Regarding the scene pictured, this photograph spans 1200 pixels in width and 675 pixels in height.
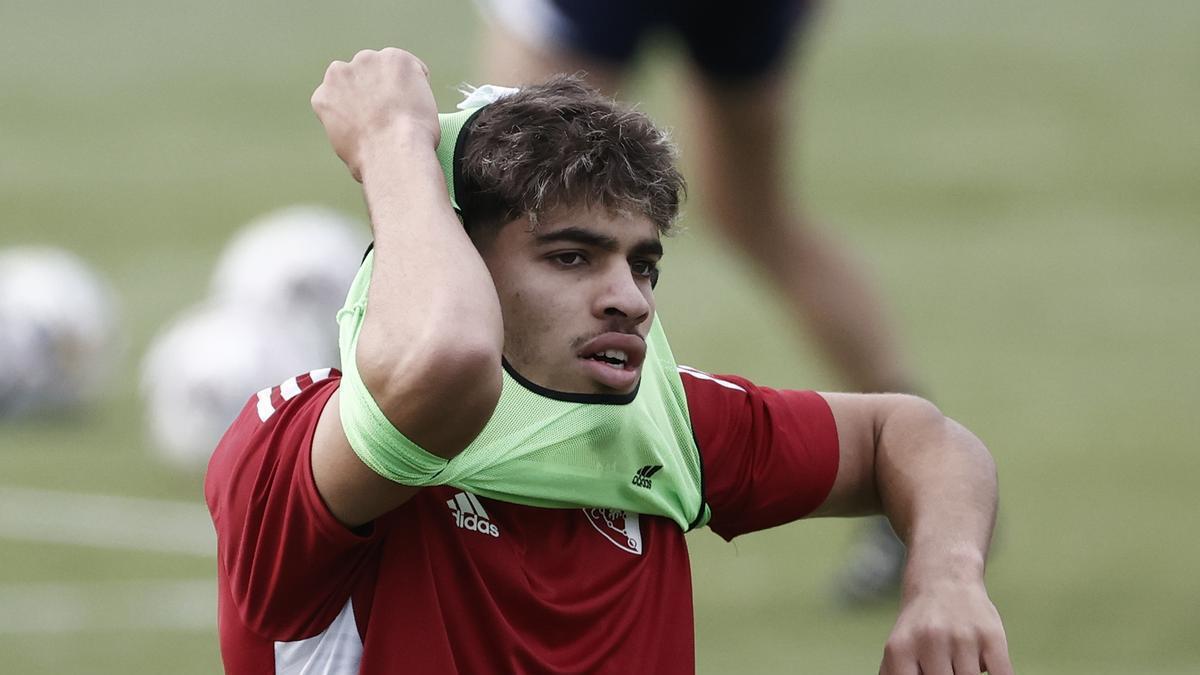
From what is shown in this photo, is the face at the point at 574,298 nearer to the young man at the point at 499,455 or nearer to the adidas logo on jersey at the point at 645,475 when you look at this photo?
the young man at the point at 499,455

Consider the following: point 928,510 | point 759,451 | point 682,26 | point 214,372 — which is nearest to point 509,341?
point 759,451

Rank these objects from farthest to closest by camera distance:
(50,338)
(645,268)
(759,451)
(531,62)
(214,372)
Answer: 1. (50,338)
2. (214,372)
3. (531,62)
4. (759,451)
5. (645,268)

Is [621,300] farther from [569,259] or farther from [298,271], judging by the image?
[298,271]

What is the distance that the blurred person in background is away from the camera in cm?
504

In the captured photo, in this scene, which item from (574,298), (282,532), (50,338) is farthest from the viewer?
(50,338)

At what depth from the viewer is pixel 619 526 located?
274 centimetres

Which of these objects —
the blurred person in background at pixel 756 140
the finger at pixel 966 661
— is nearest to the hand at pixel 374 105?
the finger at pixel 966 661

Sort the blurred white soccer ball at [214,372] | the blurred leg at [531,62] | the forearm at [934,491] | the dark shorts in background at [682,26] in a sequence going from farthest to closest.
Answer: the blurred white soccer ball at [214,372], the dark shorts in background at [682,26], the blurred leg at [531,62], the forearm at [934,491]

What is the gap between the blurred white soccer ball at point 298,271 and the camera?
6859 millimetres

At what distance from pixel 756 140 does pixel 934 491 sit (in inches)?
102

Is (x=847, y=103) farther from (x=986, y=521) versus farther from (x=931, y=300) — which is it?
(x=986, y=521)

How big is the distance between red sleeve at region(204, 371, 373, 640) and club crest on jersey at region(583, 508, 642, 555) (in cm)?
36

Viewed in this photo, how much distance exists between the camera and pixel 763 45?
5.21 m

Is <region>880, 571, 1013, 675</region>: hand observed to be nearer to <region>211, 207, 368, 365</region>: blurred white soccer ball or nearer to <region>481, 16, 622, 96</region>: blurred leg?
<region>481, 16, 622, 96</region>: blurred leg
